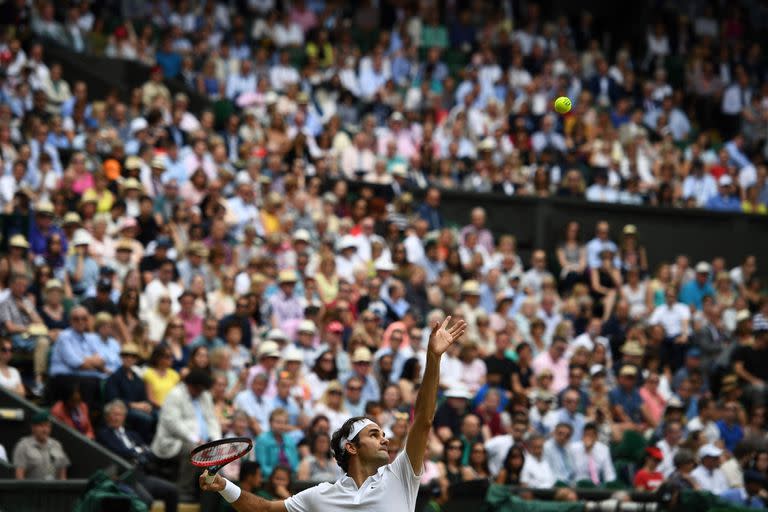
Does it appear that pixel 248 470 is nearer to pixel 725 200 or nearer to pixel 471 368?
pixel 471 368

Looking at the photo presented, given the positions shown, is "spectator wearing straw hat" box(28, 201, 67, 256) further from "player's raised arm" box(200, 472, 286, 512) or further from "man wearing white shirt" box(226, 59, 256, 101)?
"player's raised arm" box(200, 472, 286, 512)

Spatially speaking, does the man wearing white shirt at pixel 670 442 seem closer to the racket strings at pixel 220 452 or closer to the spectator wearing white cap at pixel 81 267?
the spectator wearing white cap at pixel 81 267

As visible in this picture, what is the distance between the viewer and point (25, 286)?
1516 centimetres

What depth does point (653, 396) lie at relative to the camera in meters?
17.9

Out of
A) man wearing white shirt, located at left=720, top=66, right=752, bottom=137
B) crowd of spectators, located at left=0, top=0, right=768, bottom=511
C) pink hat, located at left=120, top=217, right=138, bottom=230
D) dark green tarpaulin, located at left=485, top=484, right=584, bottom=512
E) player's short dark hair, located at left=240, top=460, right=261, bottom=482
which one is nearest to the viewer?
player's short dark hair, located at left=240, top=460, right=261, bottom=482

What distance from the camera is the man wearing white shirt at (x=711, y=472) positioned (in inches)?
620

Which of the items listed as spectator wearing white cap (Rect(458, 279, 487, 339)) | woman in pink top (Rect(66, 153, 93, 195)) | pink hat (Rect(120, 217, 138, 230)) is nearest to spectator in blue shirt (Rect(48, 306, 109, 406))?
pink hat (Rect(120, 217, 138, 230))

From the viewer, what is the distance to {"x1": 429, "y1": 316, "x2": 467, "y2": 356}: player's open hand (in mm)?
6859

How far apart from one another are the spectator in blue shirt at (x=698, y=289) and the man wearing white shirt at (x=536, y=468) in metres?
6.22

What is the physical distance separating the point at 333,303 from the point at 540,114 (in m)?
7.92

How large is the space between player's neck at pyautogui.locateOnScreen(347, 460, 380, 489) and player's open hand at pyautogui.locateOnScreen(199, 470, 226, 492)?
646 millimetres

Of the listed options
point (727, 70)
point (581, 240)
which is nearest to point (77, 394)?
point (581, 240)

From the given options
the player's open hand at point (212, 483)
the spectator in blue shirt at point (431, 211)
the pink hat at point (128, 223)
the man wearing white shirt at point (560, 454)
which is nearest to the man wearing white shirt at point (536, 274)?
the spectator in blue shirt at point (431, 211)

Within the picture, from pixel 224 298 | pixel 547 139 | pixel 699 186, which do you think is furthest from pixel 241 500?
pixel 699 186
